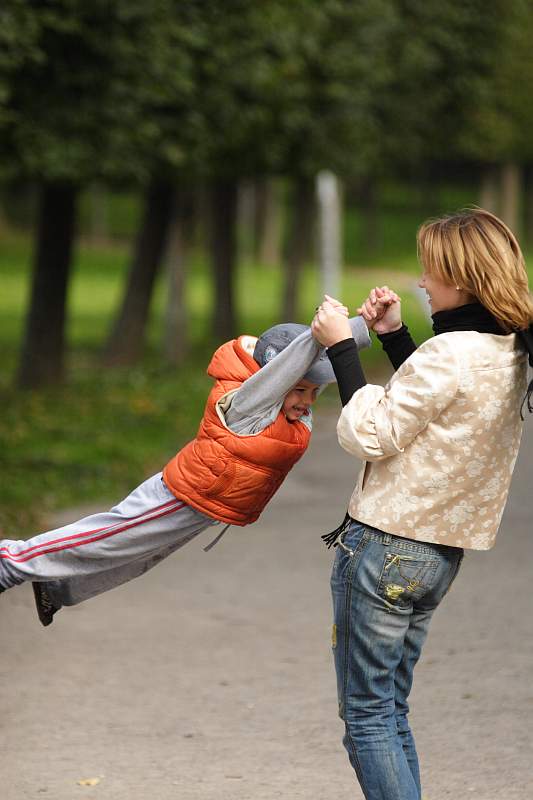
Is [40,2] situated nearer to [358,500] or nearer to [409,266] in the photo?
[358,500]

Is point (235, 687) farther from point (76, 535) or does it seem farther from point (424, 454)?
point (424, 454)

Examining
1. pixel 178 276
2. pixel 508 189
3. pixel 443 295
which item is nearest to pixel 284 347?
pixel 443 295

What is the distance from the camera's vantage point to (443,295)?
11.3 feet

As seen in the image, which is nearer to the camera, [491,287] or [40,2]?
[491,287]

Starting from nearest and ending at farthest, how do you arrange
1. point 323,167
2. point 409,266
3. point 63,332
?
point 63,332 → point 323,167 → point 409,266

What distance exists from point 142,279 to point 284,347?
1625 cm

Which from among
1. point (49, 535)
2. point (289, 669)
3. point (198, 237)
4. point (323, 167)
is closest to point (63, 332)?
point (323, 167)

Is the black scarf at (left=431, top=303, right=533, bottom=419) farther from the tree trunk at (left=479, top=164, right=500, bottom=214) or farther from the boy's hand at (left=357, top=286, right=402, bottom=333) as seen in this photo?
the tree trunk at (left=479, top=164, right=500, bottom=214)

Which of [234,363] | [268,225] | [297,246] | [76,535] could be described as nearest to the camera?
[234,363]

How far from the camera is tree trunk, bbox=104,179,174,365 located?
1927 cm

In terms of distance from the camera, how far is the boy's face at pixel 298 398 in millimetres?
3742

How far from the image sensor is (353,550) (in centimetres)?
350

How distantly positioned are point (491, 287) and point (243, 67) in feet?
41.8

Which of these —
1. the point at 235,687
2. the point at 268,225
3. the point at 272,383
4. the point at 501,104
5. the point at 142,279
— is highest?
the point at 501,104
